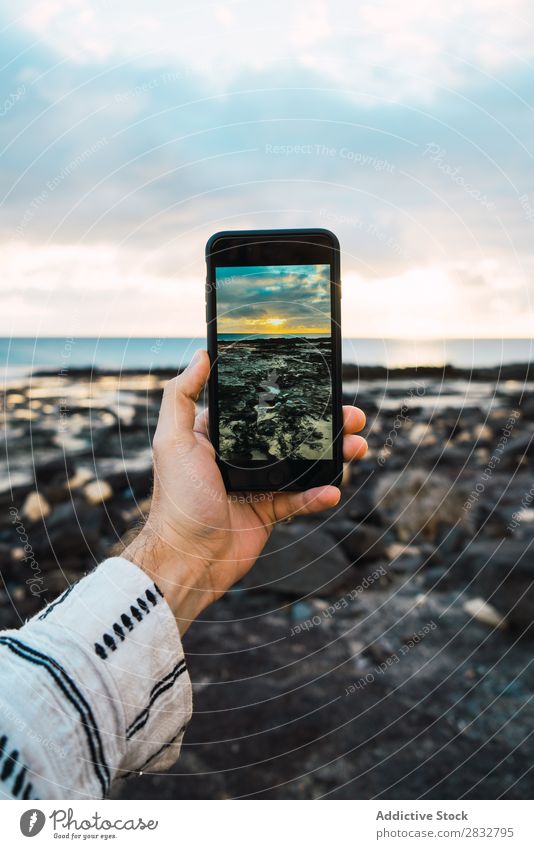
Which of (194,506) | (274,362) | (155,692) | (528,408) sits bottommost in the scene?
(528,408)

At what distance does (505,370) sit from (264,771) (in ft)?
84.2

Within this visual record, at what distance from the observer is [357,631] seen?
405cm

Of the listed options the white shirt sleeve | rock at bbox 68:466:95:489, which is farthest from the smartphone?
rock at bbox 68:466:95:489

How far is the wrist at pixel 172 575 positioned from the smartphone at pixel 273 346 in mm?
297

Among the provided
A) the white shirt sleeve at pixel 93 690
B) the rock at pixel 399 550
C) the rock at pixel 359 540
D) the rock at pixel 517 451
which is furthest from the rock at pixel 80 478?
the white shirt sleeve at pixel 93 690

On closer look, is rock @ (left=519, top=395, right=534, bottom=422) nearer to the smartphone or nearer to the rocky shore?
the rocky shore

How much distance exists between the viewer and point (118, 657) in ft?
4.73

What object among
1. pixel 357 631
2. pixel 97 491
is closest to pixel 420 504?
pixel 357 631

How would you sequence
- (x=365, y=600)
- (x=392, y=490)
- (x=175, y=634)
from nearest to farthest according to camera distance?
(x=175, y=634)
(x=365, y=600)
(x=392, y=490)

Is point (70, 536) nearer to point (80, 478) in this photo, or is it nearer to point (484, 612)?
point (80, 478)

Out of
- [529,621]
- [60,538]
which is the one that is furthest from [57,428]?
[529,621]

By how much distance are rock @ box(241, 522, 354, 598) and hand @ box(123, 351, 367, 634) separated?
2.45 m

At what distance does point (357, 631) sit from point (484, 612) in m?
0.76

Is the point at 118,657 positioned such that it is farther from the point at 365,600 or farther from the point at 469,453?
the point at 469,453
